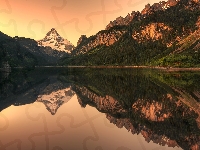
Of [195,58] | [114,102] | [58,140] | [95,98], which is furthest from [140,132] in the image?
[195,58]

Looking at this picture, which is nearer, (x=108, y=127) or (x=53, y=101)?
(x=108, y=127)

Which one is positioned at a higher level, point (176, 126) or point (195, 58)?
point (195, 58)

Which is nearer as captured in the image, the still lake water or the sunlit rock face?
the still lake water

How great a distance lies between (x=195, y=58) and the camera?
195375mm

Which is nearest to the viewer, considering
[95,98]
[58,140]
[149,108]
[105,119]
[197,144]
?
[197,144]

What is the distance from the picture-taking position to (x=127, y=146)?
23.4 m

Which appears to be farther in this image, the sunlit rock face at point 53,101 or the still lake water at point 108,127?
the sunlit rock face at point 53,101

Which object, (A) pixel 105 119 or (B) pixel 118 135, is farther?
(A) pixel 105 119

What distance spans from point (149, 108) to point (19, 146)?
21998 mm

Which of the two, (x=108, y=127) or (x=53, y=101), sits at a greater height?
(x=53, y=101)

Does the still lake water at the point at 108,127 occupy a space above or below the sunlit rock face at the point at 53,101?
below

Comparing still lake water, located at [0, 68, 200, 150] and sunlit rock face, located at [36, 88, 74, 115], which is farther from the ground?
sunlit rock face, located at [36, 88, 74, 115]

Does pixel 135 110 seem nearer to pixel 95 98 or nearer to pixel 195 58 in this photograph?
pixel 95 98

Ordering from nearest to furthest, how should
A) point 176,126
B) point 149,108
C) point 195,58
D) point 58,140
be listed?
point 58,140 < point 176,126 < point 149,108 < point 195,58
